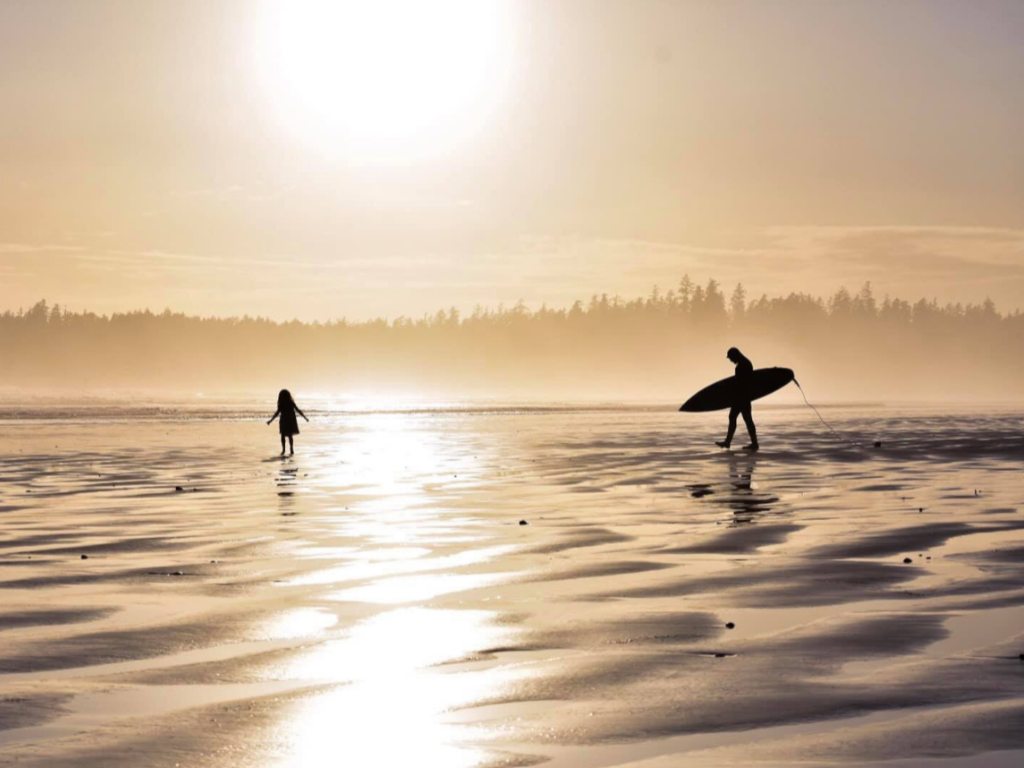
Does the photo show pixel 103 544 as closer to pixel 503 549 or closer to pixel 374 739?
pixel 503 549

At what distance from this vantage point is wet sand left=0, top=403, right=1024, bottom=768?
5812 mm

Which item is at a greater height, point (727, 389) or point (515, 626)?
point (727, 389)

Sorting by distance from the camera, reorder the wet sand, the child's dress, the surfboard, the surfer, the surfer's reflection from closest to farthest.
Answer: the wet sand → the surfer's reflection → the surfer → the child's dress → the surfboard

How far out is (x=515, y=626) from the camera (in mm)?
8625

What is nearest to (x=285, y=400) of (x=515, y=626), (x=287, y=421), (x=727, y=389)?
(x=287, y=421)

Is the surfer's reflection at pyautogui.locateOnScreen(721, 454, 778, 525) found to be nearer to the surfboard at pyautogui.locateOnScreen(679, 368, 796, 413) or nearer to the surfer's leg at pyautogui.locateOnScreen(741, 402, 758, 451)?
the surfer's leg at pyautogui.locateOnScreen(741, 402, 758, 451)

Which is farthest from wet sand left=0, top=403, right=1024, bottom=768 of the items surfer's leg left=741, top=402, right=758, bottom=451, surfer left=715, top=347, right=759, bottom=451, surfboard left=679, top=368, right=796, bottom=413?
surfboard left=679, top=368, right=796, bottom=413

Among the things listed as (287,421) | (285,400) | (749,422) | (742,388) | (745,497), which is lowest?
(745,497)

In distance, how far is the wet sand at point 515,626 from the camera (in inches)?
229

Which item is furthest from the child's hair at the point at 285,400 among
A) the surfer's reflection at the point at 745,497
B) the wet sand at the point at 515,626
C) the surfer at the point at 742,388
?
the wet sand at the point at 515,626

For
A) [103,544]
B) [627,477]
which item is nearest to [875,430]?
[627,477]

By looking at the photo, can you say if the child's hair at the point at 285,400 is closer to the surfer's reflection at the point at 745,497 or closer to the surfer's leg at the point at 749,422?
the surfer's leg at the point at 749,422

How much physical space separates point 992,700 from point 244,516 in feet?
38.8

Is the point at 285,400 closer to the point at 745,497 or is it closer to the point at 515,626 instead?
the point at 745,497
